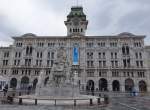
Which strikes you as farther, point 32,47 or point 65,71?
point 32,47

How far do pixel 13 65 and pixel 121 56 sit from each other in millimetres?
46499

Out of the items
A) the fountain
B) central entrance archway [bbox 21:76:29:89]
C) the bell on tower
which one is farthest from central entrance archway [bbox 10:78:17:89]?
the fountain

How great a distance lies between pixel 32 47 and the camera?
6312 cm

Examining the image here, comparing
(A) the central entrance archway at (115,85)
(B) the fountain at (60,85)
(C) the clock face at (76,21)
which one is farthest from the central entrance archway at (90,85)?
(B) the fountain at (60,85)

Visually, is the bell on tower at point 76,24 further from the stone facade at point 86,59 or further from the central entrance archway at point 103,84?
the central entrance archway at point 103,84

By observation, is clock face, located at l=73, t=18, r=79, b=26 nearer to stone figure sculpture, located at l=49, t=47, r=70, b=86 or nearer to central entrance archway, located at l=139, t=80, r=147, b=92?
central entrance archway, located at l=139, t=80, r=147, b=92

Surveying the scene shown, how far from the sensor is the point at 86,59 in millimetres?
59594

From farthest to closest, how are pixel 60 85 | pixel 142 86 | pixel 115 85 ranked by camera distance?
pixel 115 85 < pixel 142 86 < pixel 60 85

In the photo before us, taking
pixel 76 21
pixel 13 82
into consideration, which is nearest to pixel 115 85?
pixel 76 21

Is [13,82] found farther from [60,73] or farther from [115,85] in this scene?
[115,85]

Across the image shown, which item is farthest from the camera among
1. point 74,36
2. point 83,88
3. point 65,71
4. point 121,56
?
point 74,36

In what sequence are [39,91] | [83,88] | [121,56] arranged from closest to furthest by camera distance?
[39,91] < [83,88] < [121,56]

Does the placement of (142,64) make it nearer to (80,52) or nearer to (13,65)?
(80,52)

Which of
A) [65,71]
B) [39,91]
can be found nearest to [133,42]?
[65,71]
